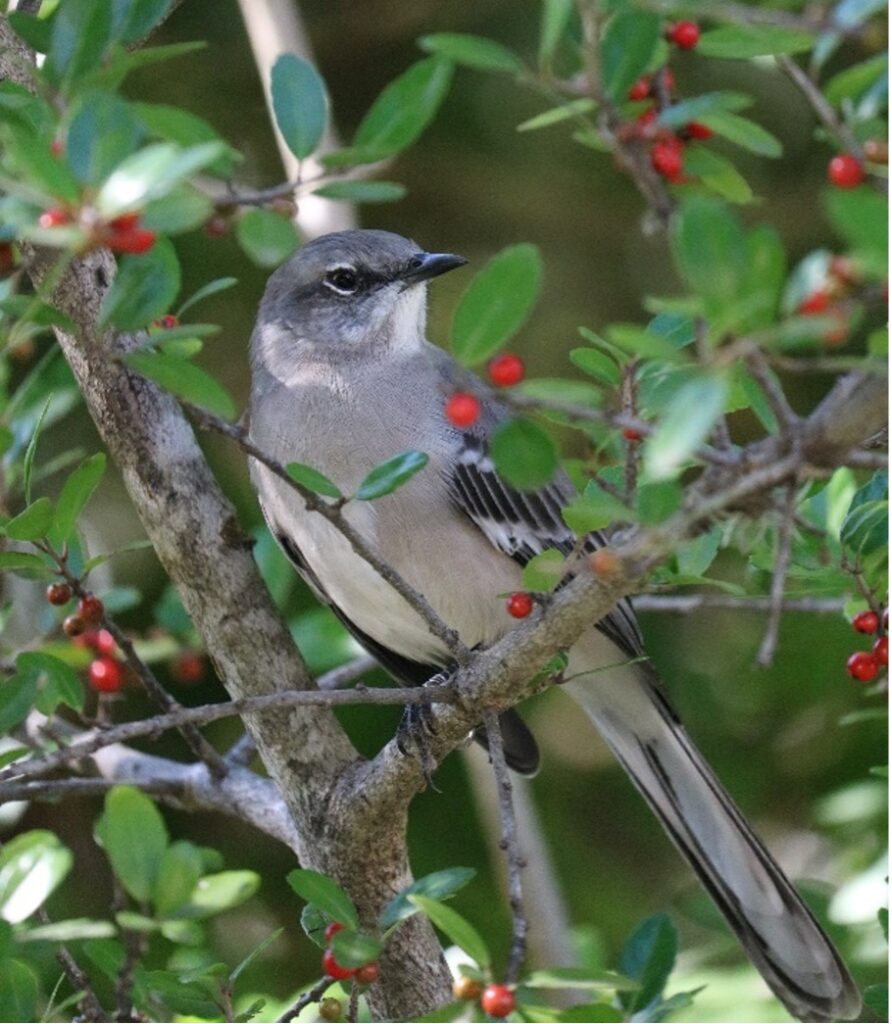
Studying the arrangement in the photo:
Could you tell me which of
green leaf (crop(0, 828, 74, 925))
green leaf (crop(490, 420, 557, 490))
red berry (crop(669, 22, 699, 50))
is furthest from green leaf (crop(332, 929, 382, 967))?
red berry (crop(669, 22, 699, 50))

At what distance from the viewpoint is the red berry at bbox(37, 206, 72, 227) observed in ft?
6.64

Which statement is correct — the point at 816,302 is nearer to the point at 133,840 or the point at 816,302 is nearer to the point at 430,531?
the point at 133,840

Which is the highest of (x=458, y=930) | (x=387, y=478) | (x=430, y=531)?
(x=430, y=531)

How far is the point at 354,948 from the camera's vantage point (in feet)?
8.31

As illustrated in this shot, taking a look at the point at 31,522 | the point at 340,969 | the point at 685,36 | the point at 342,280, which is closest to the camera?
Result: the point at 685,36

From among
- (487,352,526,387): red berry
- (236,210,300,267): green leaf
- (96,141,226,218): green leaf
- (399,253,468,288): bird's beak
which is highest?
(399,253,468,288): bird's beak

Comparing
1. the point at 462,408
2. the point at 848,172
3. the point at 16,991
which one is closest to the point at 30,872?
the point at 16,991

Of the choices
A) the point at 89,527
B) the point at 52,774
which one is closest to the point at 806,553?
the point at 52,774

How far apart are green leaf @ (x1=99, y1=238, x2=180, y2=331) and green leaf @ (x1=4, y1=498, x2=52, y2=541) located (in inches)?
34.0

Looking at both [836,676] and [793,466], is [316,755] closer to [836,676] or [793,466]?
[793,466]

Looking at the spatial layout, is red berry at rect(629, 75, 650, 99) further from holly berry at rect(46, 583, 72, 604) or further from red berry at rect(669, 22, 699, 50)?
holly berry at rect(46, 583, 72, 604)

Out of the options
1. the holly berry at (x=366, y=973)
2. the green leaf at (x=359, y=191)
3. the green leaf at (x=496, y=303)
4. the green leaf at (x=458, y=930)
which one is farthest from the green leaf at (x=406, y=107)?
the holly berry at (x=366, y=973)

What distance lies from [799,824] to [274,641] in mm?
3178

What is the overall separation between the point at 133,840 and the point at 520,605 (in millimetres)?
1198
